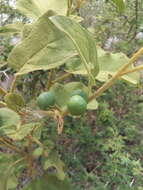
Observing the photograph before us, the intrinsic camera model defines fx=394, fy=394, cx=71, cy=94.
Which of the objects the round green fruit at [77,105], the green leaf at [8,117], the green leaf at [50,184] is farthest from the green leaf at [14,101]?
the green leaf at [50,184]

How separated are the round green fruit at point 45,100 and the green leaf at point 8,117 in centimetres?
9

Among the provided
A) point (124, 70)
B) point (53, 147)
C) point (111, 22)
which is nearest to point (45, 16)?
point (124, 70)

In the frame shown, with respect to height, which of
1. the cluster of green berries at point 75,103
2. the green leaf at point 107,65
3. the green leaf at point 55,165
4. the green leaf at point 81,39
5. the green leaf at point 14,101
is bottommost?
the green leaf at point 55,165

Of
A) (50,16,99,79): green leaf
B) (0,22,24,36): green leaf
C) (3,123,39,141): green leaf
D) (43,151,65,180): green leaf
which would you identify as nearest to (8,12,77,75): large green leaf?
(50,16,99,79): green leaf

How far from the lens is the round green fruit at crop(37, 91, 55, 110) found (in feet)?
3.05

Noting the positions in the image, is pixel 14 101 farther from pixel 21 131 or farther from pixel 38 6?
pixel 38 6

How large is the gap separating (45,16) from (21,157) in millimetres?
644

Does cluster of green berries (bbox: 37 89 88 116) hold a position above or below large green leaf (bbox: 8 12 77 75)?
below

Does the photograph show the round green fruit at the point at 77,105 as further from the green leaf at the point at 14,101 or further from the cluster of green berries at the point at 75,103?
the green leaf at the point at 14,101

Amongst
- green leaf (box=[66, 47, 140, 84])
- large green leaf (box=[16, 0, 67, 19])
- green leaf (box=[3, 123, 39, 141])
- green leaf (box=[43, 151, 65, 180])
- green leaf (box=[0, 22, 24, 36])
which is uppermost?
large green leaf (box=[16, 0, 67, 19])

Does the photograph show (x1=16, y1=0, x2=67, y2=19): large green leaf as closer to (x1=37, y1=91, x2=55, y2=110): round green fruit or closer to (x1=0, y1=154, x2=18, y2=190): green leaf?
(x1=37, y1=91, x2=55, y2=110): round green fruit

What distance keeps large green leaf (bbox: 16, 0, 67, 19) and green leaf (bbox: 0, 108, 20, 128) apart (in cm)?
31

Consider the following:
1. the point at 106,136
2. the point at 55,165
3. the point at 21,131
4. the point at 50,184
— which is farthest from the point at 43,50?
the point at 106,136

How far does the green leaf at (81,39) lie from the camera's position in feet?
2.54
